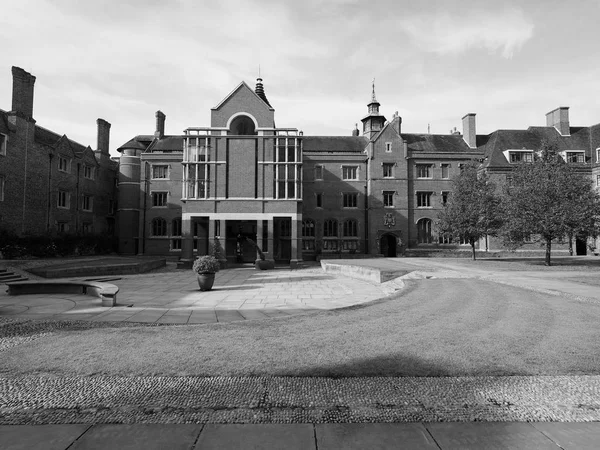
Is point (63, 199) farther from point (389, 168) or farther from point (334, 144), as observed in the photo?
point (389, 168)

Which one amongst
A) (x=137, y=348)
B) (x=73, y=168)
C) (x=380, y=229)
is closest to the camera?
(x=137, y=348)

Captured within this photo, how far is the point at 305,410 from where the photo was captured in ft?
13.4

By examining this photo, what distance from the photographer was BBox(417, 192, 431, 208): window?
43625 millimetres

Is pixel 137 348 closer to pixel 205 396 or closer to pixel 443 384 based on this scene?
pixel 205 396

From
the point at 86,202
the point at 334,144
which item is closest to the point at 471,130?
the point at 334,144

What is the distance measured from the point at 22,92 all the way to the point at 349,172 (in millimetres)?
33397

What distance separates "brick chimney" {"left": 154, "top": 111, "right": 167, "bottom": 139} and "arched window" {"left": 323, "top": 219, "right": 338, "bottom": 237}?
82.4 feet

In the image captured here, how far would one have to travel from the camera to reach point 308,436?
11.7 feet

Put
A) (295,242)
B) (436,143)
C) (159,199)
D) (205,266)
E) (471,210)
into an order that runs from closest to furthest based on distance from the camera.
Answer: (205,266)
(471,210)
(295,242)
(159,199)
(436,143)

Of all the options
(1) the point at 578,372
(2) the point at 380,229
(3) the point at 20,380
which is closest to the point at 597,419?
(1) the point at 578,372

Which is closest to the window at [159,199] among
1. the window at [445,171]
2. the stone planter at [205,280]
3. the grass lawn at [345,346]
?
the stone planter at [205,280]

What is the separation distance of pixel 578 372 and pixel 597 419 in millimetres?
1560

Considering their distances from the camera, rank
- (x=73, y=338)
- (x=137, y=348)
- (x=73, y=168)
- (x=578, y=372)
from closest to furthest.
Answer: (x=578, y=372), (x=137, y=348), (x=73, y=338), (x=73, y=168)

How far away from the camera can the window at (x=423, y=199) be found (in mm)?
43625
